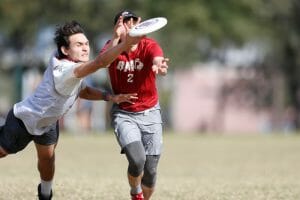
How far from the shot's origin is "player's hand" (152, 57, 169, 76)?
8.39 metres

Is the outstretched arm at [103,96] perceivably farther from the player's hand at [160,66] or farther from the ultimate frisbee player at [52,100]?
the player's hand at [160,66]

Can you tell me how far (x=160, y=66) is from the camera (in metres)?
8.45

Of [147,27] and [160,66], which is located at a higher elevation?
[147,27]

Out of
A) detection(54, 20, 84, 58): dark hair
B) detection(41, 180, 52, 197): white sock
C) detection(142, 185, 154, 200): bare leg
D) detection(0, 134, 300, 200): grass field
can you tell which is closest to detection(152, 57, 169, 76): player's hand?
detection(54, 20, 84, 58): dark hair

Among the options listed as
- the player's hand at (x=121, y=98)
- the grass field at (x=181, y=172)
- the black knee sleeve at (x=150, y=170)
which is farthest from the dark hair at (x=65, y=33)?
the grass field at (x=181, y=172)

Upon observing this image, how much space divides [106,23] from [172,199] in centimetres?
3225

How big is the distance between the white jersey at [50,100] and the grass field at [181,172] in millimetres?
1867

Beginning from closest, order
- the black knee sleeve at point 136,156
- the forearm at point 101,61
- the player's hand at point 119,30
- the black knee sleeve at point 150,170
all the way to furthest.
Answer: the forearm at point 101,61, the player's hand at point 119,30, the black knee sleeve at point 136,156, the black knee sleeve at point 150,170

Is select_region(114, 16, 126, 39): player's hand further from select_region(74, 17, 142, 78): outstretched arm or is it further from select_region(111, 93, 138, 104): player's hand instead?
select_region(111, 93, 138, 104): player's hand

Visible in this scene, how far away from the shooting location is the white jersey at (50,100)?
866 centimetres

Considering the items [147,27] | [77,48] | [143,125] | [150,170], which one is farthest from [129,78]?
[147,27]

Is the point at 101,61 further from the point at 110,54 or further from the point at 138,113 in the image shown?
the point at 138,113

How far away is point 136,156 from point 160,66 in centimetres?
118

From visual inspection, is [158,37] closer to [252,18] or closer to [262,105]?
[252,18]
